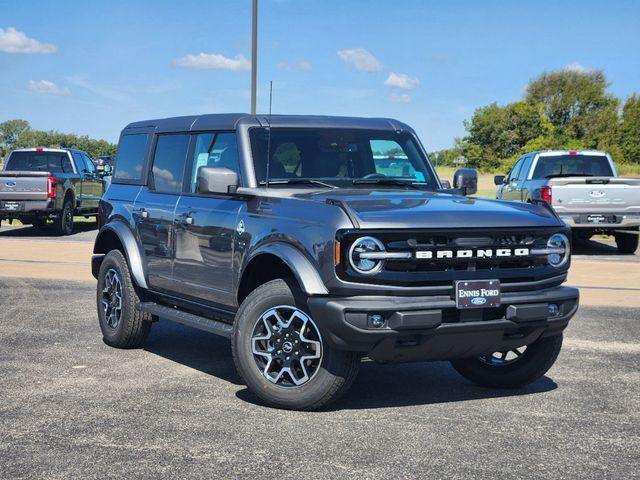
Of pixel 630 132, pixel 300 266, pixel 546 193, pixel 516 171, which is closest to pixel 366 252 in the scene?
pixel 300 266

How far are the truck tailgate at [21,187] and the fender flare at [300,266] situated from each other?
16.7 m

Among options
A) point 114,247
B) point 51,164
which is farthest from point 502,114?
point 114,247

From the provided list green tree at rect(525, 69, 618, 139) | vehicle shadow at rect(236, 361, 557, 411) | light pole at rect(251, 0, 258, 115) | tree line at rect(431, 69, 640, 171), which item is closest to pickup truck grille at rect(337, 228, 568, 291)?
vehicle shadow at rect(236, 361, 557, 411)

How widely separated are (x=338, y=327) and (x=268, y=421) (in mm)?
742

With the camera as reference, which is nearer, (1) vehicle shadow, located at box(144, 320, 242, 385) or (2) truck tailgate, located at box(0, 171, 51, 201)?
(1) vehicle shadow, located at box(144, 320, 242, 385)

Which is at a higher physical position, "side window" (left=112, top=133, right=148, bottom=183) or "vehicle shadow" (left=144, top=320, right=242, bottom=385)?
"side window" (left=112, top=133, right=148, bottom=183)

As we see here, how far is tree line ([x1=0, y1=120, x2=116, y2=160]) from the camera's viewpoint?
116 m

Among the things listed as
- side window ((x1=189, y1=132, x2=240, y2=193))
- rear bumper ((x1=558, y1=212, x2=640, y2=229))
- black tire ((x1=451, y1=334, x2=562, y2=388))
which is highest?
side window ((x1=189, y1=132, x2=240, y2=193))

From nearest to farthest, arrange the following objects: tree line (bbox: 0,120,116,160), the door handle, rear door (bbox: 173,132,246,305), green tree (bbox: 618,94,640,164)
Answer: rear door (bbox: 173,132,246,305) → the door handle → green tree (bbox: 618,94,640,164) → tree line (bbox: 0,120,116,160)

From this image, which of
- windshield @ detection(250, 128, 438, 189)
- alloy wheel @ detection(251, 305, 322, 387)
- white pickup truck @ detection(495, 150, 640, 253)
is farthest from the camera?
white pickup truck @ detection(495, 150, 640, 253)

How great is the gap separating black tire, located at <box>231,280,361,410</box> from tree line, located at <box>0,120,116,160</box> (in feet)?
351

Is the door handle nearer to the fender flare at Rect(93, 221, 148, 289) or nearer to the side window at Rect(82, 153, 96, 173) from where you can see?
the fender flare at Rect(93, 221, 148, 289)

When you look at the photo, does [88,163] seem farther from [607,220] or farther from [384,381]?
[384,381]

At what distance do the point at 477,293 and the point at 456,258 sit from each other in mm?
240
